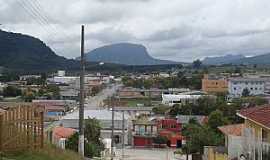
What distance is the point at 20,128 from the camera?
17000 mm

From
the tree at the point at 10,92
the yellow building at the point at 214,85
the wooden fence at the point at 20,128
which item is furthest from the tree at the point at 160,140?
the yellow building at the point at 214,85

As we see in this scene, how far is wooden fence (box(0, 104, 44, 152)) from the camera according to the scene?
16.7m

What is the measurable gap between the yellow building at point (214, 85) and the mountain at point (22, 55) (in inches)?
1480

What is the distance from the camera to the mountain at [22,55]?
148m

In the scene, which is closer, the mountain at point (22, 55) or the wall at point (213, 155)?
the wall at point (213, 155)

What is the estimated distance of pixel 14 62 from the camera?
154250 mm

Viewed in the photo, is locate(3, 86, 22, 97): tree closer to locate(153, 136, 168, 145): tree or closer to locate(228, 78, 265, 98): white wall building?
locate(153, 136, 168, 145): tree

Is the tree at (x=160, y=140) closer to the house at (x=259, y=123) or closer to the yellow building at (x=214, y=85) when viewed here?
the house at (x=259, y=123)

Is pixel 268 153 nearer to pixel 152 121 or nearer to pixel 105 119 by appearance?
pixel 105 119

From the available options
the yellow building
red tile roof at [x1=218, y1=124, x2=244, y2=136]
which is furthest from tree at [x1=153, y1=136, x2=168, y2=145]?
the yellow building

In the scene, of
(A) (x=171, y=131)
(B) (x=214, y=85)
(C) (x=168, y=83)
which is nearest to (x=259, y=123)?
(A) (x=171, y=131)

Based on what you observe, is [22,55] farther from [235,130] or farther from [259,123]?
[259,123]

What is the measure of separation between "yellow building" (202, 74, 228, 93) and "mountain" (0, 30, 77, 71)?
3758 centimetres

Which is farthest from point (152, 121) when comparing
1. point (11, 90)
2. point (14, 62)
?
point (14, 62)
